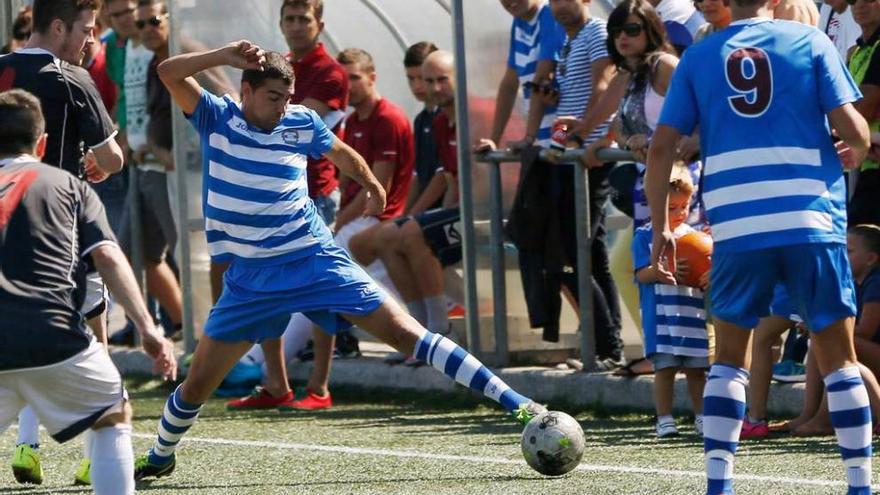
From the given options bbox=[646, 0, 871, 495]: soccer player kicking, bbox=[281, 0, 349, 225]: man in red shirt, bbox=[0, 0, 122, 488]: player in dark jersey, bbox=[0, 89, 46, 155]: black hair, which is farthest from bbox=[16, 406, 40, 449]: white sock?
bbox=[281, 0, 349, 225]: man in red shirt

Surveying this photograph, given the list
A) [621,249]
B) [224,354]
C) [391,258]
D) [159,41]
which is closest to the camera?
[224,354]

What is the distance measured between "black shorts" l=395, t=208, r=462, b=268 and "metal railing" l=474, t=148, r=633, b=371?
272 mm

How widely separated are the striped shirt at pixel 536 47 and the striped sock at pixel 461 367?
2624 millimetres

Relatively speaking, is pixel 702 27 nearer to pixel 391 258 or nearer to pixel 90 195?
pixel 391 258

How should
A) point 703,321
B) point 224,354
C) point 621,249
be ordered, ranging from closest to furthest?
point 224,354, point 703,321, point 621,249

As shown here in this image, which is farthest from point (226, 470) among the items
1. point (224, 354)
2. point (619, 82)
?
point (619, 82)

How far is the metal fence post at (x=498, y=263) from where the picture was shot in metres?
10.4

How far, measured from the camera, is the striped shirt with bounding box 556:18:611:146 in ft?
31.7

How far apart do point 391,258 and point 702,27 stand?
2.67 m

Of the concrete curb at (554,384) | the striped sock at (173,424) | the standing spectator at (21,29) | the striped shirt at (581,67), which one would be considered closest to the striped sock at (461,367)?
the striped sock at (173,424)

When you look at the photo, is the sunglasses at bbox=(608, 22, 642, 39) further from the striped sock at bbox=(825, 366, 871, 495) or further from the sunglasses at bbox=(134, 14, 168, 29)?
the sunglasses at bbox=(134, 14, 168, 29)

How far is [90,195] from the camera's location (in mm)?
5543

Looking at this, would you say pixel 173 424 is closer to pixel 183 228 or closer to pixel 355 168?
pixel 355 168

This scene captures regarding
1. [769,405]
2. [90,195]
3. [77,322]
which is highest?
[90,195]
